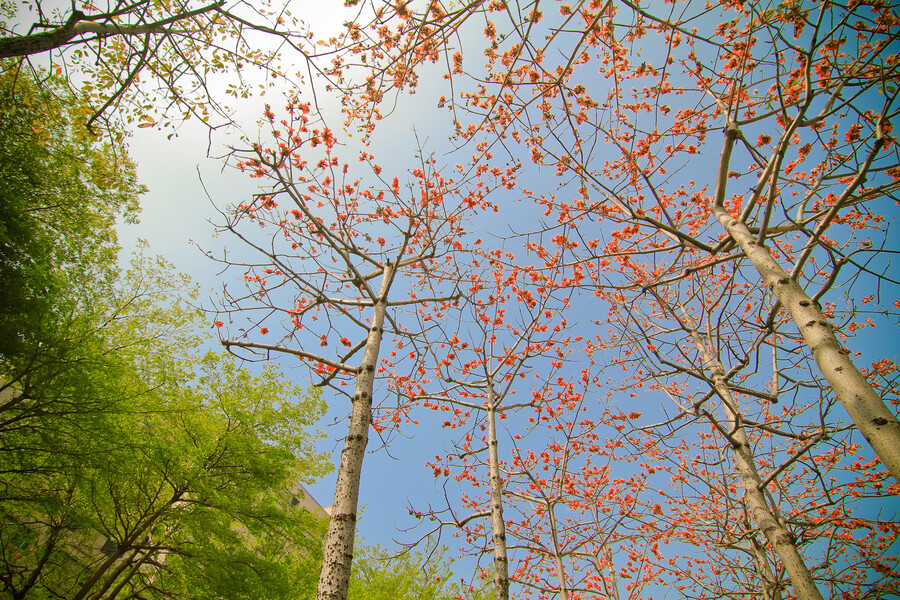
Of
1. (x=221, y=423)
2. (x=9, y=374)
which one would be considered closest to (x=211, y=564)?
(x=221, y=423)

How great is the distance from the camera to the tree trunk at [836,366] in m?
1.78

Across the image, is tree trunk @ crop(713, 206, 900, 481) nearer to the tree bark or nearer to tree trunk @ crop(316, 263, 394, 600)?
tree trunk @ crop(316, 263, 394, 600)

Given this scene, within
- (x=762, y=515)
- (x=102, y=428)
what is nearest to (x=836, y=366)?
(x=762, y=515)

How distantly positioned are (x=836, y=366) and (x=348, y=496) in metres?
3.57

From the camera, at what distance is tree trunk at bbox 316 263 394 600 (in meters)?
2.79

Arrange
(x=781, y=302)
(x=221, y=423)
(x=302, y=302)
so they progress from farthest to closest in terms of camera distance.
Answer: (x=221, y=423) → (x=302, y=302) → (x=781, y=302)

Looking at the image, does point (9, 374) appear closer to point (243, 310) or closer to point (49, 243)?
point (49, 243)

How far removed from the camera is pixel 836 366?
6.84 ft

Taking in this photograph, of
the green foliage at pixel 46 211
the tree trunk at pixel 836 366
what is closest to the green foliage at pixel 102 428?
the green foliage at pixel 46 211

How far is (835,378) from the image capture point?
2051 mm

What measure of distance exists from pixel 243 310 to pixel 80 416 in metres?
4.74

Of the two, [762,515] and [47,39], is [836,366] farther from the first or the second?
[47,39]

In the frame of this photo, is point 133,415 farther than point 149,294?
No

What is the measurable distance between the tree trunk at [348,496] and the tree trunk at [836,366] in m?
3.26
